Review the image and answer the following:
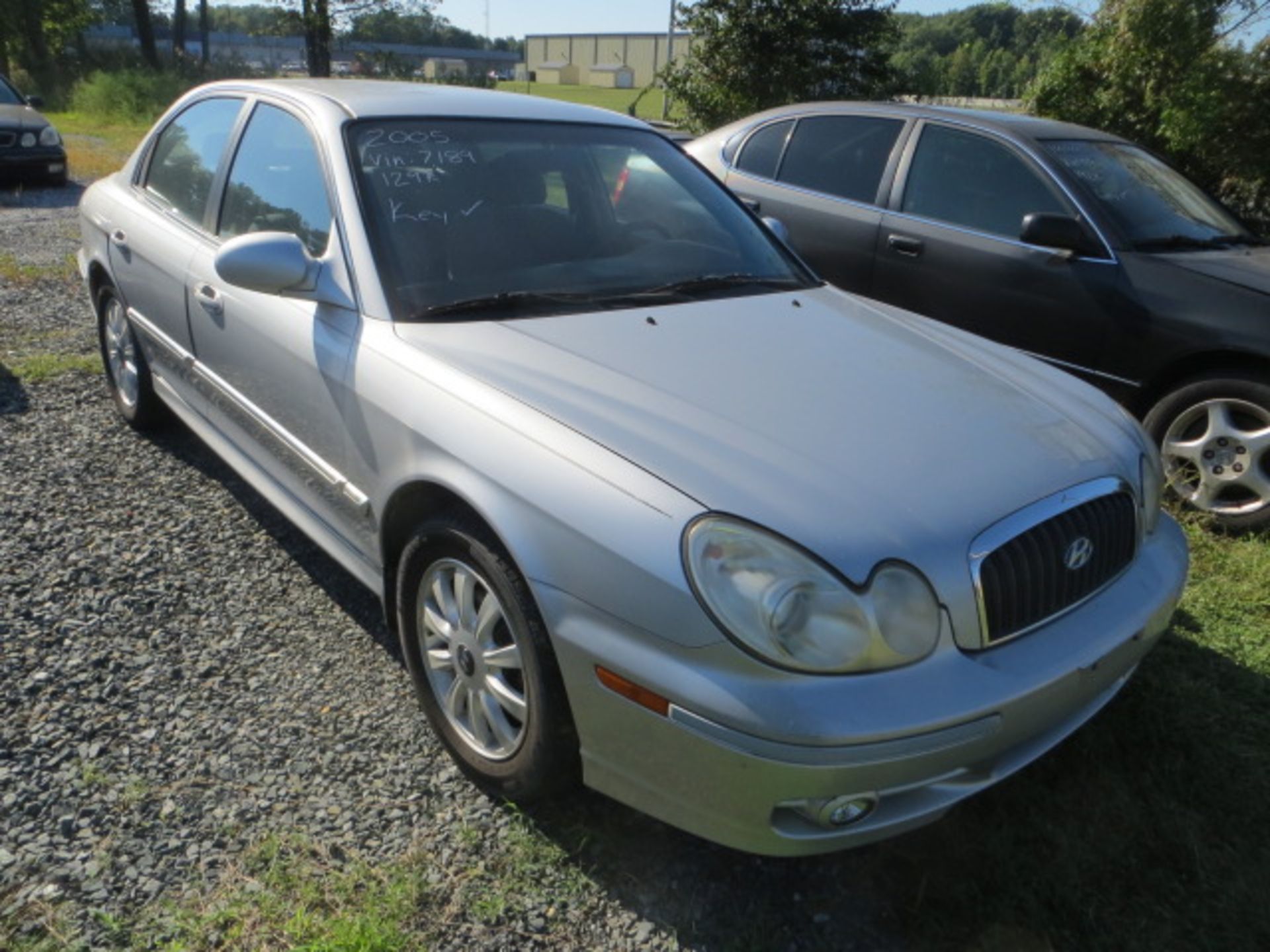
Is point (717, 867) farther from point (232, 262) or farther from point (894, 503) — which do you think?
point (232, 262)

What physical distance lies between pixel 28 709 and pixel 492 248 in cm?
178

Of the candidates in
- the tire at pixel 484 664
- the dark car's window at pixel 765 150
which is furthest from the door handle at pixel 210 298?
the dark car's window at pixel 765 150

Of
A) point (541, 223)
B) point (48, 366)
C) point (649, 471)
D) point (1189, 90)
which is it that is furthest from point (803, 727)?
point (1189, 90)

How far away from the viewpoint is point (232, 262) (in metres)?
2.60

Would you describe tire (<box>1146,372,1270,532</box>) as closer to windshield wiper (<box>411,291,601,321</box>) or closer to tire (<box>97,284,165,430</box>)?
windshield wiper (<box>411,291,601,321</box>)

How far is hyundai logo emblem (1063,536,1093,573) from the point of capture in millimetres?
2121

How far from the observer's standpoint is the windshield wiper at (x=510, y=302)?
2.57 metres

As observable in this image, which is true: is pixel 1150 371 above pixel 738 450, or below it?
below

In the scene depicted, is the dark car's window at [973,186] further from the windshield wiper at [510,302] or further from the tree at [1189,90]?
the tree at [1189,90]

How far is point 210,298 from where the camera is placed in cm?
327

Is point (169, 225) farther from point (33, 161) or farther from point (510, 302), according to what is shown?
point (33, 161)

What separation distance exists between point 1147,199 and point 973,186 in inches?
30.8

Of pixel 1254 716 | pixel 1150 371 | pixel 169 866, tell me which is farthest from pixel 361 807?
pixel 1150 371

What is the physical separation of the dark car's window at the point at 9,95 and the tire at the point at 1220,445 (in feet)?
46.2
